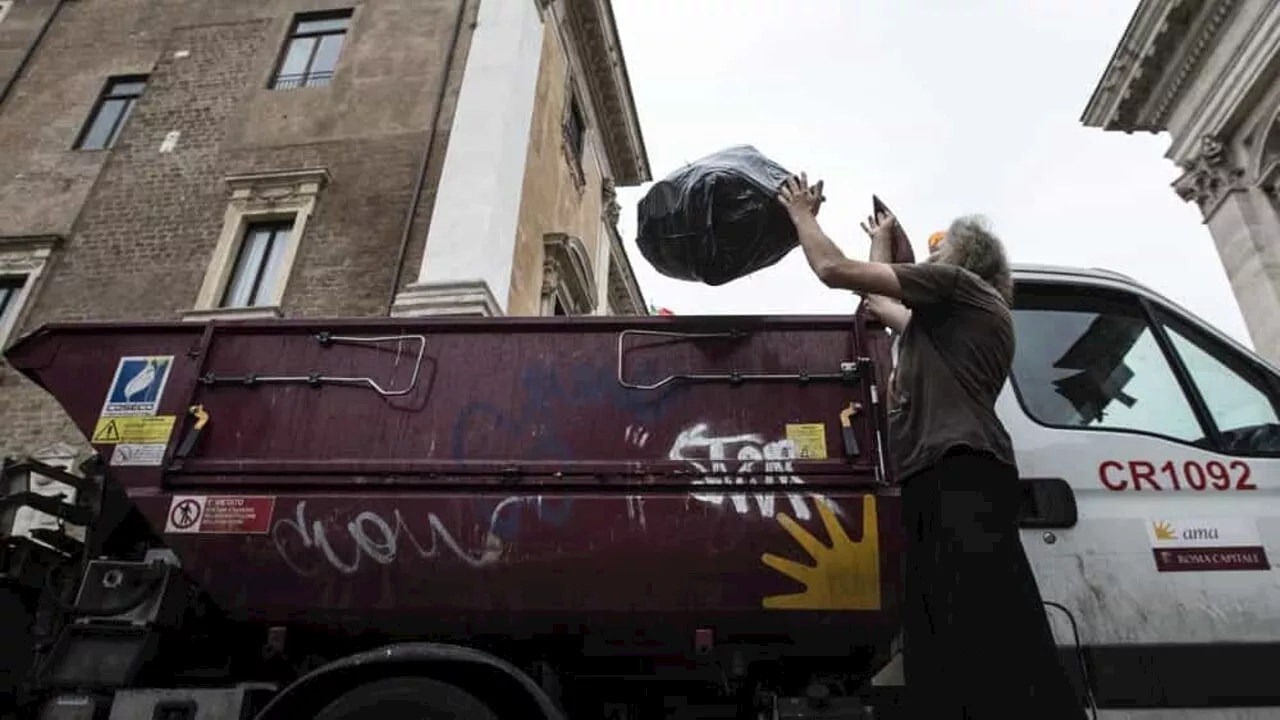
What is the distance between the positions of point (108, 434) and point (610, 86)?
55.9ft

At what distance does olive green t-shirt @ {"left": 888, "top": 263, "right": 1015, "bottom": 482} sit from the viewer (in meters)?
2.72

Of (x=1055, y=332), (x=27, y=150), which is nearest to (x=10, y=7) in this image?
(x=27, y=150)

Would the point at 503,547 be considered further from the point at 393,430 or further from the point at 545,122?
the point at 545,122

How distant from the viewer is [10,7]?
1677 centimetres

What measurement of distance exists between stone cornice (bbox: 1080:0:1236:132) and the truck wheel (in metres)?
22.5

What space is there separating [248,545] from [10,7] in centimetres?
1975

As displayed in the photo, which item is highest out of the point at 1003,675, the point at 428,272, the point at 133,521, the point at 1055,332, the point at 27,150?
the point at 27,150

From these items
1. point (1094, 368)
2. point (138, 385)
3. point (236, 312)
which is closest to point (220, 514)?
point (138, 385)

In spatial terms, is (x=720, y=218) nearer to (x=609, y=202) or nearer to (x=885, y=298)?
(x=885, y=298)

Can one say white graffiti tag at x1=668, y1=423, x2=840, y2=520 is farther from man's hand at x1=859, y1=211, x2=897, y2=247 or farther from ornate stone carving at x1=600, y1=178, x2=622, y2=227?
ornate stone carving at x1=600, y1=178, x2=622, y2=227

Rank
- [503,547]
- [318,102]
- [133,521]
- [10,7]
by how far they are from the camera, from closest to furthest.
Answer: [503,547] → [133,521] → [318,102] → [10,7]

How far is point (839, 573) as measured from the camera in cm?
311

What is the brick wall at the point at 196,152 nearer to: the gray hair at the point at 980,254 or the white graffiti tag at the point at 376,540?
the white graffiti tag at the point at 376,540

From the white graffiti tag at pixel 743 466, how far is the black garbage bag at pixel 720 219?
3.29 feet
